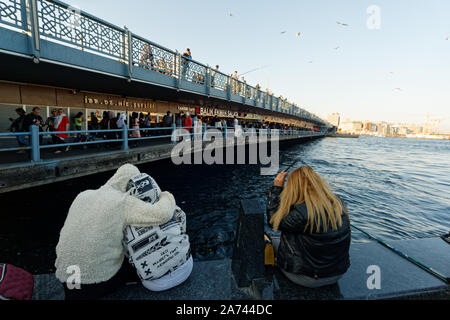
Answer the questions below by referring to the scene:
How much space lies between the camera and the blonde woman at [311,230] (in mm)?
2025

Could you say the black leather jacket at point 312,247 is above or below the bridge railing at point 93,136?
below

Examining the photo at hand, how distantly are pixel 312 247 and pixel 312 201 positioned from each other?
430 mm

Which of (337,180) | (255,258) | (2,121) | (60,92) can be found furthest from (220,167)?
(255,258)

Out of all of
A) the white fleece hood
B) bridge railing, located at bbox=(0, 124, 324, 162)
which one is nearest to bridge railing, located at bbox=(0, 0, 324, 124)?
bridge railing, located at bbox=(0, 124, 324, 162)

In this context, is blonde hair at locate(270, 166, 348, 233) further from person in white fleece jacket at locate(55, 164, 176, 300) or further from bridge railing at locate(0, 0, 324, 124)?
bridge railing at locate(0, 0, 324, 124)

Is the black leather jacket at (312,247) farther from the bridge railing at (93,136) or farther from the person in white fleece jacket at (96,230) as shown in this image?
the bridge railing at (93,136)

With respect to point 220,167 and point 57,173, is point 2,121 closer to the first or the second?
point 57,173

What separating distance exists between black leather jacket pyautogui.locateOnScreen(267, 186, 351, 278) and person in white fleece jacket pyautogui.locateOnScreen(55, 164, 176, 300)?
118 cm

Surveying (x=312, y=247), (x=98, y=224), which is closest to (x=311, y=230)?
(x=312, y=247)

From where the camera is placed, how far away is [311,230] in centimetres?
201

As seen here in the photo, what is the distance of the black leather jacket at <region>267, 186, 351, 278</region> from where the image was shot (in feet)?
6.66

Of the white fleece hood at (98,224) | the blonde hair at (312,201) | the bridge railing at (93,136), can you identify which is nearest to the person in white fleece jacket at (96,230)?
the white fleece hood at (98,224)
